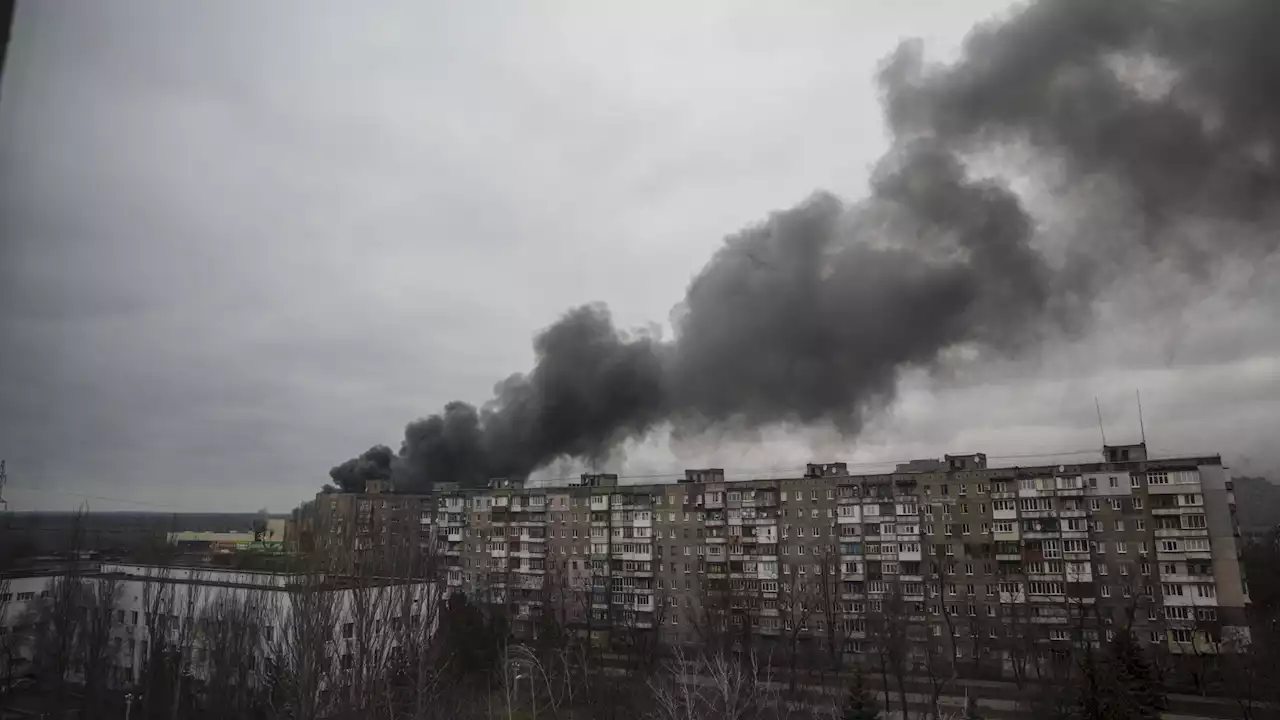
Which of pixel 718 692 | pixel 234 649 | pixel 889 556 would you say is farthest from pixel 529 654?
pixel 889 556

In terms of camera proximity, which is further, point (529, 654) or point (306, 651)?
point (529, 654)

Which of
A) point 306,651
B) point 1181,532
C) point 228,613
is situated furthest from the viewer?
point 1181,532

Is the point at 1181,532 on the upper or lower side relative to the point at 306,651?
upper

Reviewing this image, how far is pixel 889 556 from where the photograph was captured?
20.0m

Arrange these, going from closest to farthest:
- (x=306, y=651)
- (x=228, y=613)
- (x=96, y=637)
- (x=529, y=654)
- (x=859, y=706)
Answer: (x=306, y=651)
(x=859, y=706)
(x=529, y=654)
(x=96, y=637)
(x=228, y=613)

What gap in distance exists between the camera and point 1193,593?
1702cm

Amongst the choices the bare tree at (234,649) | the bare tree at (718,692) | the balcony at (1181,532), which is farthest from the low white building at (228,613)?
the balcony at (1181,532)

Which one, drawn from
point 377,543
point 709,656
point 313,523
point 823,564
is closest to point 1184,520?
point 823,564

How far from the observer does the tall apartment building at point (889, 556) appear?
17375 millimetres

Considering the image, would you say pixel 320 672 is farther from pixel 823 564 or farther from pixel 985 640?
pixel 985 640

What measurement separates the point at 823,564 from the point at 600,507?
7402mm

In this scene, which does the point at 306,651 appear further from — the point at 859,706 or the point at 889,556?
the point at 889,556

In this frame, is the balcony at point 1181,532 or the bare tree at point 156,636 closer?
the bare tree at point 156,636

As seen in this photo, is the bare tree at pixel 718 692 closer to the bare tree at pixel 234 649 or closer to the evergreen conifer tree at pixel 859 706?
the evergreen conifer tree at pixel 859 706
